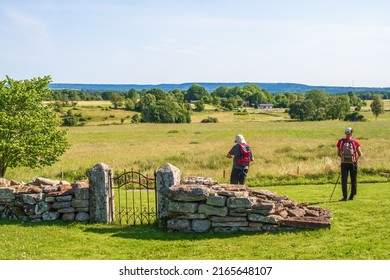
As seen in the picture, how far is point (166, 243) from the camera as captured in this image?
1209cm

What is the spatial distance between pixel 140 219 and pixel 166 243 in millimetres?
3070

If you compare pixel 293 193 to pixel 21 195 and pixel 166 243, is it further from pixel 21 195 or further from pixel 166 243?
pixel 21 195

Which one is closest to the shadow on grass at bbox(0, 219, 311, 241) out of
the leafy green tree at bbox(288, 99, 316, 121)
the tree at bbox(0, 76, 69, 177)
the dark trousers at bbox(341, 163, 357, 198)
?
the dark trousers at bbox(341, 163, 357, 198)

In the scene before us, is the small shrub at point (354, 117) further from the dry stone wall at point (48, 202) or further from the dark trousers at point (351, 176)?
the dry stone wall at point (48, 202)

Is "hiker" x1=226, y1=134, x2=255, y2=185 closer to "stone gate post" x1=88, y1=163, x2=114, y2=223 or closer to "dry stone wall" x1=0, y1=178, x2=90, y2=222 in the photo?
"stone gate post" x1=88, y1=163, x2=114, y2=223

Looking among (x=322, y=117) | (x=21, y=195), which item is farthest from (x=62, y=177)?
→ (x=322, y=117)

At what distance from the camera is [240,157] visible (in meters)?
16.4

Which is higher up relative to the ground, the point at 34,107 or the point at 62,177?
the point at 34,107

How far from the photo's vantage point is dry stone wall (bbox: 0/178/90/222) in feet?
48.5

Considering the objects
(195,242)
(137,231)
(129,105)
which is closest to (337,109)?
(129,105)

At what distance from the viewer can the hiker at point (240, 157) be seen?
16.3 metres

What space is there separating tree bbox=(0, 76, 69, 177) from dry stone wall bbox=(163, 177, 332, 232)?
1321 centimetres

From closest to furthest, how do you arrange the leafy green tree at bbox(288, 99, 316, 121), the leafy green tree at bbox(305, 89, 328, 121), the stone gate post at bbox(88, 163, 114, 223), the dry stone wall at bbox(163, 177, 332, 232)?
the dry stone wall at bbox(163, 177, 332, 232)
the stone gate post at bbox(88, 163, 114, 223)
the leafy green tree at bbox(288, 99, 316, 121)
the leafy green tree at bbox(305, 89, 328, 121)

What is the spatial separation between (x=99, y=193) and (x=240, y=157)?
5189mm
